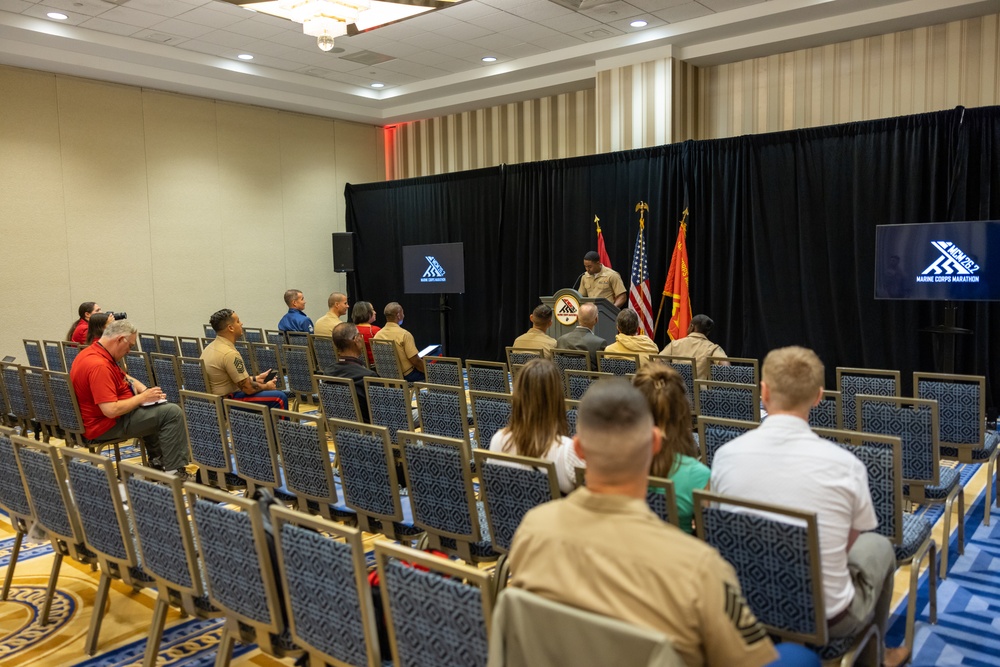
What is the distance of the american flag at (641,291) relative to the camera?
9383mm

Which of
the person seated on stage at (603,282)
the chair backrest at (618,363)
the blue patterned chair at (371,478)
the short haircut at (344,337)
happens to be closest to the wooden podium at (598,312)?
the person seated on stage at (603,282)

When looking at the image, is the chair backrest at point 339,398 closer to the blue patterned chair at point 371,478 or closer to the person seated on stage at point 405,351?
the blue patterned chair at point 371,478

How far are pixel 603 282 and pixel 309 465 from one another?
6.37 m

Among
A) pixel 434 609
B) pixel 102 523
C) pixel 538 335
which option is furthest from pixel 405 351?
pixel 434 609

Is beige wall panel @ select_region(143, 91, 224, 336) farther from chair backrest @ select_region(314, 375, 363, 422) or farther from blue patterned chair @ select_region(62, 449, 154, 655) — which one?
blue patterned chair @ select_region(62, 449, 154, 655)

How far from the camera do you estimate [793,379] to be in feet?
7.75

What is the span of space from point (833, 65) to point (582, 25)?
10.2 ft

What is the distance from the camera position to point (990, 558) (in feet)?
12.8

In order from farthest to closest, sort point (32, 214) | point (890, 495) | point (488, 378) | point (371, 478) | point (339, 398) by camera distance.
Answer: point (32, 214) → point (488, 378) → point (339, 398) → point (371, 478) → point (890, 495)

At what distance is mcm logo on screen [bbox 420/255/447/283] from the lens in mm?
10648

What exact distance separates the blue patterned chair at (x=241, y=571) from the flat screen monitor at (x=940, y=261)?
6.40 m

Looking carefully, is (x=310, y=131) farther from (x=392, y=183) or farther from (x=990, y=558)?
(x=990, y=558)

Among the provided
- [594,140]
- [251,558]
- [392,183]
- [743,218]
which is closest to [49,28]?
[392,183]

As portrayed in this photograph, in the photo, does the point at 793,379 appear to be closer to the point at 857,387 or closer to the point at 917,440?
the point at 917,440
